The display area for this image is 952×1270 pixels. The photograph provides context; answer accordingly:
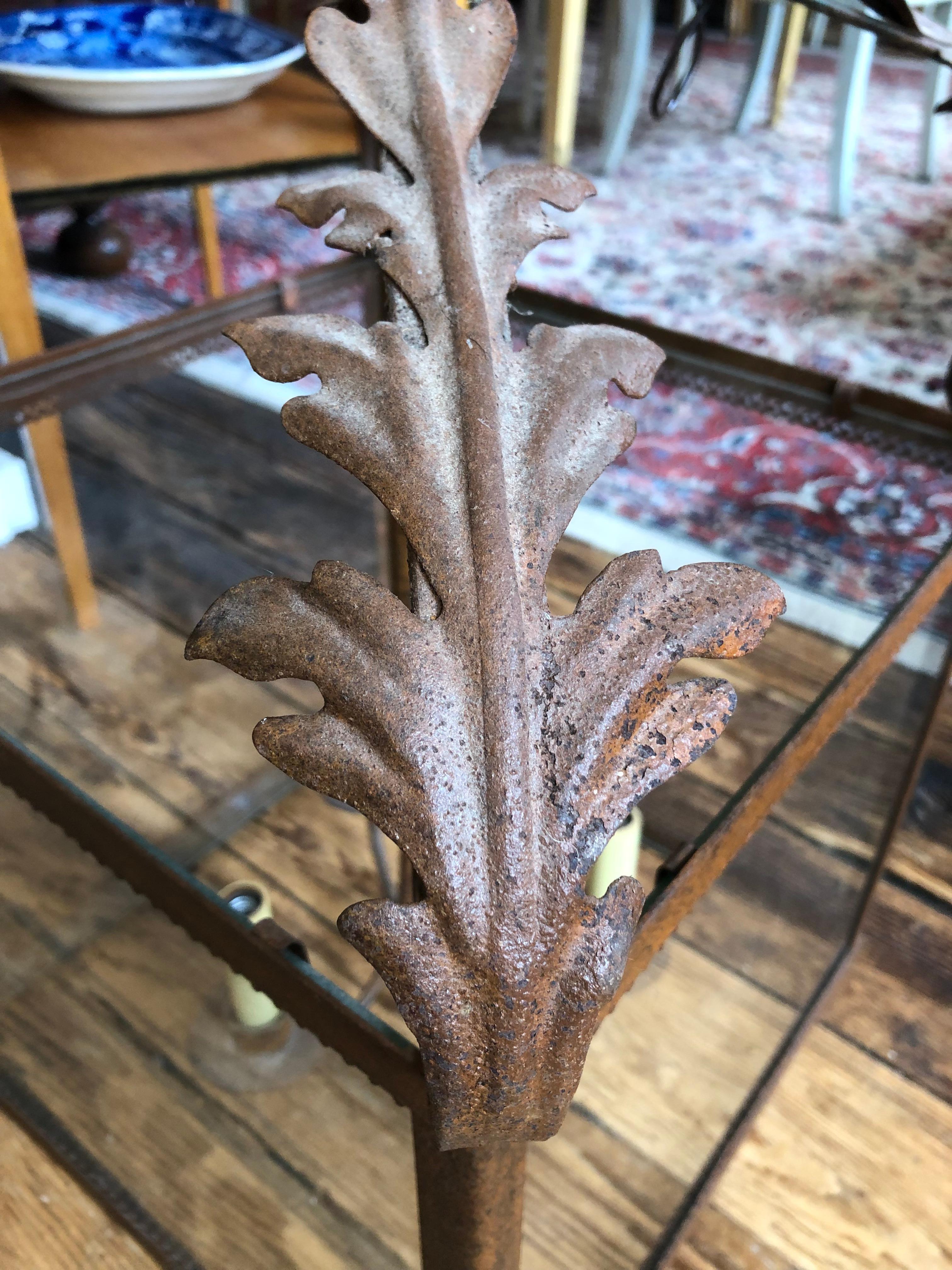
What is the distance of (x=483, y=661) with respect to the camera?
27cm

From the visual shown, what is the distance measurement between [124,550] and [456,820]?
2.92ft

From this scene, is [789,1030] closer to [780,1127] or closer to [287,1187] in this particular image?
[780,1127]

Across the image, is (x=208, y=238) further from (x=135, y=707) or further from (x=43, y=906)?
(x=43, y=906)

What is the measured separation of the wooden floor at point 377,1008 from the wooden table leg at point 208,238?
498 mm

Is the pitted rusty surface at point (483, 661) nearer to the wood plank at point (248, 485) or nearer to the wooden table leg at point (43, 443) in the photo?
the wooden table leg at point (43, 443)

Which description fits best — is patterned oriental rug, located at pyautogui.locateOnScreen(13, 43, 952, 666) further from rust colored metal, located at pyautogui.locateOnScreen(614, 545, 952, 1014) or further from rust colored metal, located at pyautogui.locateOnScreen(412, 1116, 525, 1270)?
rust colored metal, located at pyautogui.locateOnScreen(412, 1116, 525, 1270)

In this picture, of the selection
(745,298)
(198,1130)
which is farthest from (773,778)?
(745,298)

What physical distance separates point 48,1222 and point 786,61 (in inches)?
125

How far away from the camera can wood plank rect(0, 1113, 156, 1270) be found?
1.94 ft

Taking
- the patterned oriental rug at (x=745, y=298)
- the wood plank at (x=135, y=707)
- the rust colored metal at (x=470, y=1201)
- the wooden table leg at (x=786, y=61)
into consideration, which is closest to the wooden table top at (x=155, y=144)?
the patterned oriental rug at (x=745, y=298)

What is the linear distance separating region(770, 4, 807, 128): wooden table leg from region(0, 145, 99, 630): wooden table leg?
2.55 m

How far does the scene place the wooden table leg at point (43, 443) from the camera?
2.54 feet

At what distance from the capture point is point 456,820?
249 millimetres

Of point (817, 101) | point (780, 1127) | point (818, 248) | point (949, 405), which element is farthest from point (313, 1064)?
point (817, 101)
